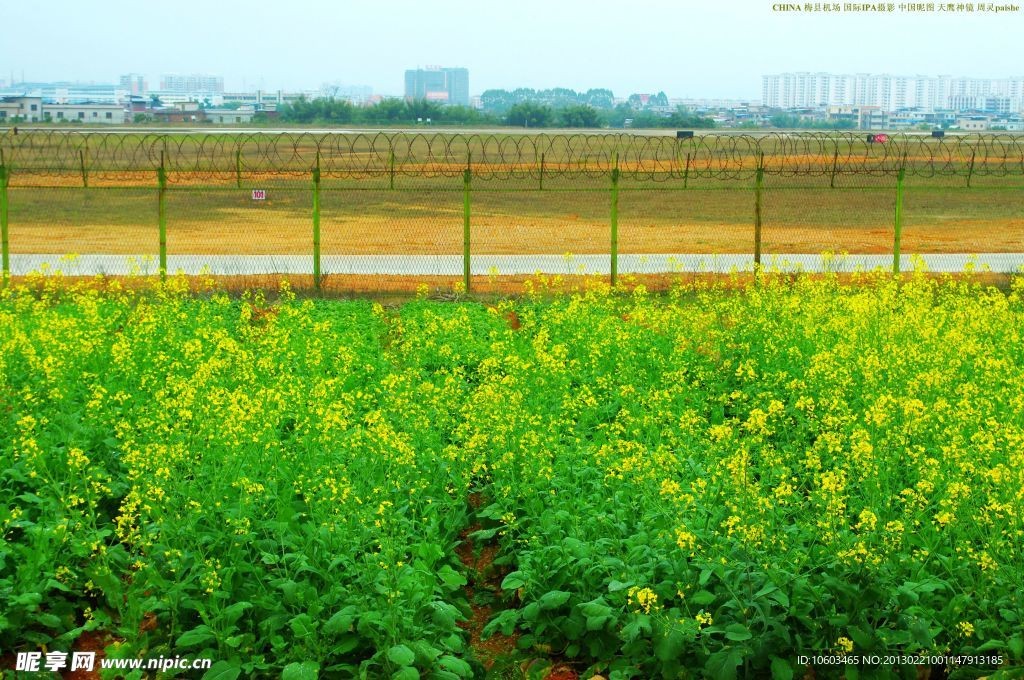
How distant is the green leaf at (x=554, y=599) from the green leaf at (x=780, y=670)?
1.16 m

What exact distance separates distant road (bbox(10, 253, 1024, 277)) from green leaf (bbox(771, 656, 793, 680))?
14132 mm

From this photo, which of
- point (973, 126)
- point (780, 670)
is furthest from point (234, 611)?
point (973, 126)

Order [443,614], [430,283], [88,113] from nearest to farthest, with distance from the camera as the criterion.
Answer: [443,614], [430,283], [88,113]

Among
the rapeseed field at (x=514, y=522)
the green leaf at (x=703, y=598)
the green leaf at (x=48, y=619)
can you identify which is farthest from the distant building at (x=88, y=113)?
the green leaf at (x=703, y=598)

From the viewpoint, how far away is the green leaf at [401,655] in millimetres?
6105

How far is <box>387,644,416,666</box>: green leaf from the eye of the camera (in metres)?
6.11

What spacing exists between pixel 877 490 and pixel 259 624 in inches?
141

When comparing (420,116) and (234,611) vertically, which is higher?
(420,116)

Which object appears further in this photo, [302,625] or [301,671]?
[302,625]

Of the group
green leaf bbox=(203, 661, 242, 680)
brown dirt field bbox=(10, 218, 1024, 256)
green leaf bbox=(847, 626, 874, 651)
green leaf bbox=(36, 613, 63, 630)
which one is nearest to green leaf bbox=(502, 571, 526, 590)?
green leaf bbox=(203, 661, 242, 680)

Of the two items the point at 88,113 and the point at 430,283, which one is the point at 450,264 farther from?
the point at 88,113

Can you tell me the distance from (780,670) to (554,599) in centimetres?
127

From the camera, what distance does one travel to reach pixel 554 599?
679cm

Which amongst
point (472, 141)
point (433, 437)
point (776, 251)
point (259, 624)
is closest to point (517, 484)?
point (433, 437)
